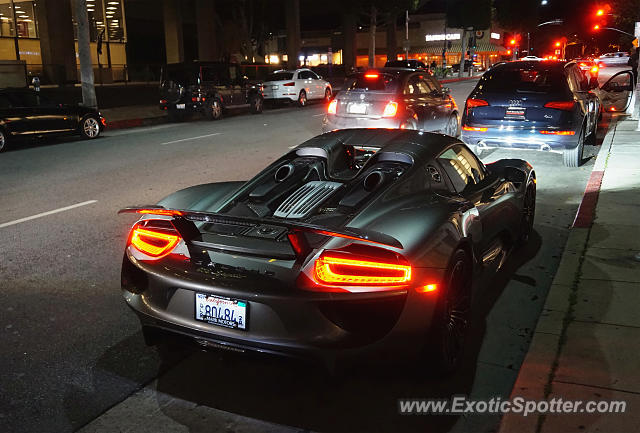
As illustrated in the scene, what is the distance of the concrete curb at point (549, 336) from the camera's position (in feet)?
11.1

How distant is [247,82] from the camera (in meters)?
24.9

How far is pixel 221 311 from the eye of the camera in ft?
11.1

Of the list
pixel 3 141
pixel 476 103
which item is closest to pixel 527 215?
pixel 476 103

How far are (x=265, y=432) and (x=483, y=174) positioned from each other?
3098mm

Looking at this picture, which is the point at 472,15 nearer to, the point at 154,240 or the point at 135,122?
the point at 135,122

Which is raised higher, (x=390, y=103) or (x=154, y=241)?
(x=390, y=103)

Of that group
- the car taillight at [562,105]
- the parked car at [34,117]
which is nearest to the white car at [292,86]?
the parked car at [34,117]

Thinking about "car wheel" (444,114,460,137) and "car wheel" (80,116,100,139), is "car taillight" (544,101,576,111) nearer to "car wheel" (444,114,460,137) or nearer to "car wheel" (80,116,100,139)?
"car wheel" (444,114,460,137)

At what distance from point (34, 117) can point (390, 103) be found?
28.9 ft

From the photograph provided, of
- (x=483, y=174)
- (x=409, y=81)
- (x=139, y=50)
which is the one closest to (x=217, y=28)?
(x=139, y=50)

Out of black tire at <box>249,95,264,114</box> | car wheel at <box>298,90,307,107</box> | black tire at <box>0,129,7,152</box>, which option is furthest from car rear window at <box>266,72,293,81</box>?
black tire at <box>0,129,7,152</box>

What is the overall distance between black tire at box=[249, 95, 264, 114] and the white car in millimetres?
2642

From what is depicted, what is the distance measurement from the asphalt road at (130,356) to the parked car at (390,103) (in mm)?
4136

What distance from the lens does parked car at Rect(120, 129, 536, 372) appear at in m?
3.26
